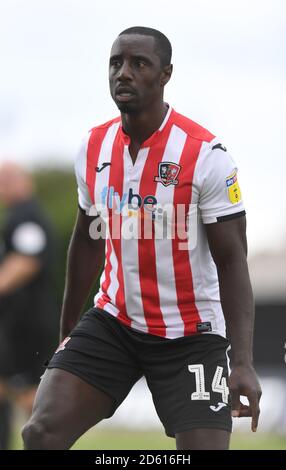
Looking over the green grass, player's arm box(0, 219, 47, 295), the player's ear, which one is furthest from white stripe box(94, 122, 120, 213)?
the green grass

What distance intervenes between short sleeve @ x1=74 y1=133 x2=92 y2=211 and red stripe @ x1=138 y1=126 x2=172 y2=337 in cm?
39

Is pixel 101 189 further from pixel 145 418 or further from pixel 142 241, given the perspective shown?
pixel 145 418

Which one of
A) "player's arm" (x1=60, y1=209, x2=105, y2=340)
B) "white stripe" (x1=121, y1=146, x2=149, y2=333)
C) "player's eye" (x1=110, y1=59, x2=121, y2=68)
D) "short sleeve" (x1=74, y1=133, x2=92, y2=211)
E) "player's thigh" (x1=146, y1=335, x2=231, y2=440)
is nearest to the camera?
"player's thigh" (x1=146, y1=335, x2=231, y2=440)

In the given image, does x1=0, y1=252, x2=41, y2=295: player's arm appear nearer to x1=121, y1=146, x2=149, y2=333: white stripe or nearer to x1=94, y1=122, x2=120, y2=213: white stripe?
x1=94, y1=122, x2=120, y2=213: white stripe

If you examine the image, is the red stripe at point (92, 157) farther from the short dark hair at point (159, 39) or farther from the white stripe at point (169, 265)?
the short dark hair at point (159, 39)

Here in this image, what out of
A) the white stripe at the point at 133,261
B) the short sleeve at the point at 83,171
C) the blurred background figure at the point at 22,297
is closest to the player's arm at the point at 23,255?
the blurred background figure at the point at 22,297

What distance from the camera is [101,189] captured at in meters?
5.86

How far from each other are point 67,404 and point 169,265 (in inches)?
32.8

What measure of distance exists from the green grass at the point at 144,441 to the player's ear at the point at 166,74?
5826 millimetres

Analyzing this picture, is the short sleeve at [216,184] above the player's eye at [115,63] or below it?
below

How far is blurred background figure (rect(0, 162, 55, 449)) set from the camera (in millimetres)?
10289

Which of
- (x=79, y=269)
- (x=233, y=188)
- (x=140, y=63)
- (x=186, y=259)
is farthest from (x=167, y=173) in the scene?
(x=79, y=269)

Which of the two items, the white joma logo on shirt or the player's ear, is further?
the player's ear

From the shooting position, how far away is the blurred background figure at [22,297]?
10.3 metres
